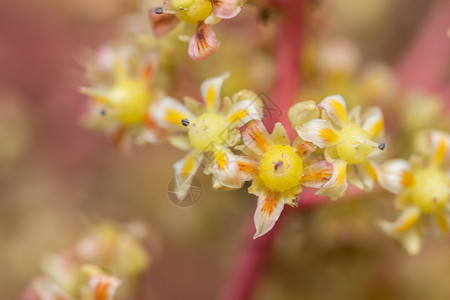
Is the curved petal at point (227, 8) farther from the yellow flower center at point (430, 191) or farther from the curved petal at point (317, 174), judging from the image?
the yellow flower center at point (430, 191)

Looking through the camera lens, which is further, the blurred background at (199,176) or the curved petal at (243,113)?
the blurred background at (199,176)

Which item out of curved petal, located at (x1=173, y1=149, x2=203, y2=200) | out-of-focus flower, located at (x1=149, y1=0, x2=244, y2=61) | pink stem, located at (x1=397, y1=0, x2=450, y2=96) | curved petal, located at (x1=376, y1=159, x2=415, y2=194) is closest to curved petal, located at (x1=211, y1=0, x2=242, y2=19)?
out-of-focus flower, located at (x1=149, y1=0, x2=244, y2=61)

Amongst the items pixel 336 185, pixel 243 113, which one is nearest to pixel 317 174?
pixel 336 185

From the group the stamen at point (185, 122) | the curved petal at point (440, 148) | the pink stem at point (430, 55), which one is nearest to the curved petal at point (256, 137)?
the stamen at point (185, 122)

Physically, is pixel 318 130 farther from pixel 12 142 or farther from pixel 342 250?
pixel 12 142

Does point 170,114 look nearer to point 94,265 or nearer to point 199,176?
point 199,176
